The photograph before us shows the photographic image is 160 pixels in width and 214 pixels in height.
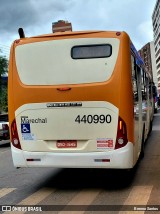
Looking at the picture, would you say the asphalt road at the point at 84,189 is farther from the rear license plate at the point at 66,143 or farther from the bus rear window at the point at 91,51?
the bus rear window at the point at 91,51

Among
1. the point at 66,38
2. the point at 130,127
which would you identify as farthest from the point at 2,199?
the point at 66,38

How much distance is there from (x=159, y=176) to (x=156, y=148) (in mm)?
5164

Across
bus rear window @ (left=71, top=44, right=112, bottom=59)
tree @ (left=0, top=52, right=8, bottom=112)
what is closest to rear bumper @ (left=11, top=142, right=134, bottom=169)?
bus rear window @ (left=71, top=44, right=112, bottom=59)

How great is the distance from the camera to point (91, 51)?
7887mm

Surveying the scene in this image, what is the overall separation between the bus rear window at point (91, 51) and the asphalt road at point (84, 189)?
2607mm

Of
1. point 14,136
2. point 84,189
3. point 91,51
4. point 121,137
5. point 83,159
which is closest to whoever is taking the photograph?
point 121,137

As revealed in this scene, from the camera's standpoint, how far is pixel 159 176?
8938mm

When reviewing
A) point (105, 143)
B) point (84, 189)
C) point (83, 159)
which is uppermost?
point (105, 143)

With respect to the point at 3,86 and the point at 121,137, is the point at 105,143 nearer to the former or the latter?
the point at 121,137

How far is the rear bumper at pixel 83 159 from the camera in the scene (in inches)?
301

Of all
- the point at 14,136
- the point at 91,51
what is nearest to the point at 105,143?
the point at 91,51

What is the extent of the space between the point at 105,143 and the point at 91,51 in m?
1.79

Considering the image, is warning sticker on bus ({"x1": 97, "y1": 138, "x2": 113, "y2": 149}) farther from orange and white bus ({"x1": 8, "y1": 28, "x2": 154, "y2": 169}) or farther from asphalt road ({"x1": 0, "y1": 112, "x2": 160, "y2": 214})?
asphalt road ({"x1": 0, "y1": 112, "x2": 160, "y2": 214})

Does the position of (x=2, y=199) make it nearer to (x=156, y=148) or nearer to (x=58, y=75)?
(x=58, y=75)
